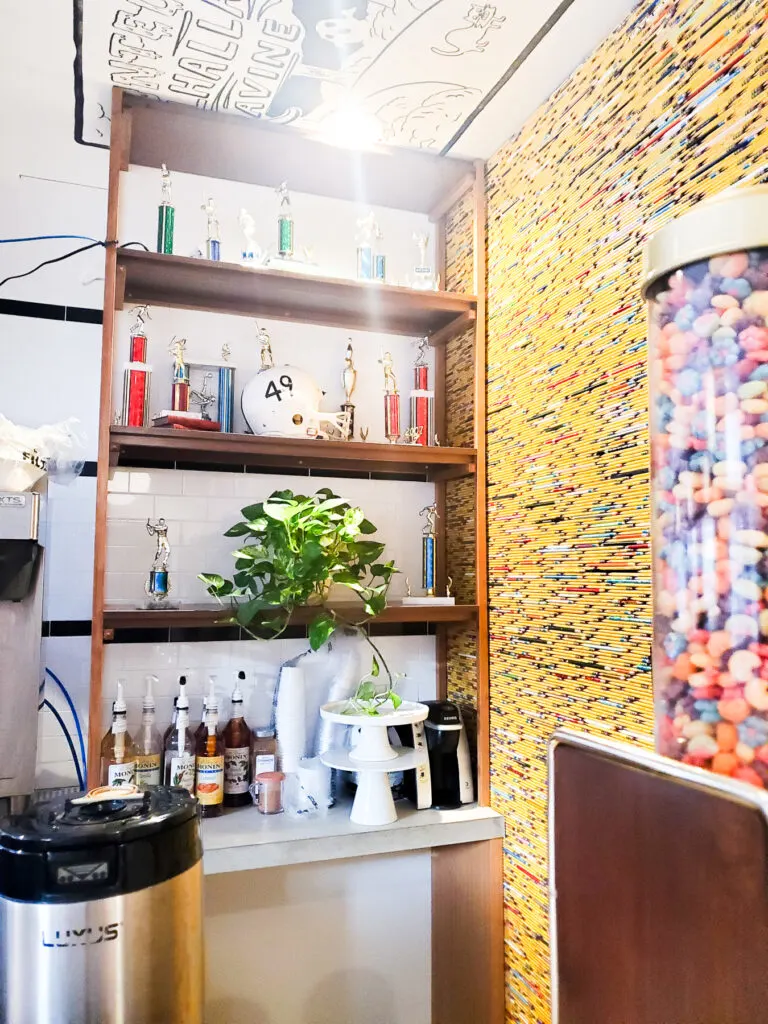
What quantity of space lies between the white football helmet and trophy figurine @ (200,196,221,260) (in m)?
0.34

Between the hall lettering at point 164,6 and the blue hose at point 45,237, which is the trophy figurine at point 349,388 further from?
the hall lettering at point 164,6

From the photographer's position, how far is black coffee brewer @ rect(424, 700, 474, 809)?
79.9 inches

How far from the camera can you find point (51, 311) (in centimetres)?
207

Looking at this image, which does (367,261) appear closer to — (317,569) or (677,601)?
(317,569)

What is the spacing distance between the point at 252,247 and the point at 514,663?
134 cm

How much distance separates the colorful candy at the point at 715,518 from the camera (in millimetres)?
779

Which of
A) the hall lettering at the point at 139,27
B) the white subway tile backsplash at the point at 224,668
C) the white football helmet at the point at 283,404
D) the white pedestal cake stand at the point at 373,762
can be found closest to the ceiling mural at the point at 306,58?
the hall lettering at the point at 139,27

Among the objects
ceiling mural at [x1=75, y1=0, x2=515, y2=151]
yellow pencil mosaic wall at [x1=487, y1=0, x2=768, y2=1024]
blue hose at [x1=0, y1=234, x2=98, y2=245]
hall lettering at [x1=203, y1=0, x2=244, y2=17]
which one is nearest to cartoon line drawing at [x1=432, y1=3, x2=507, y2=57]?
ceiling mural at [x1=75, y1=0, x2=515, y2=151]

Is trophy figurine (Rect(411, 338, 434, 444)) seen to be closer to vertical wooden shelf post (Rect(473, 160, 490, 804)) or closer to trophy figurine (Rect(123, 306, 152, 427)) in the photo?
vertical wooden shelf post (Rect(473, 160, 490, 804))

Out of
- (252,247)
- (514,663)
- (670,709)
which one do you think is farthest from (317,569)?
(670,709)

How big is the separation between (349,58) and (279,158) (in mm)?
475

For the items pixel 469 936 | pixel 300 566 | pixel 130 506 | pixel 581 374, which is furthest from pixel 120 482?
pixel 469 936

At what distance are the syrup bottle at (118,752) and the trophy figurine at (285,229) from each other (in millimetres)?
1269

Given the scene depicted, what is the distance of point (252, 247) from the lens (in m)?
2.04
